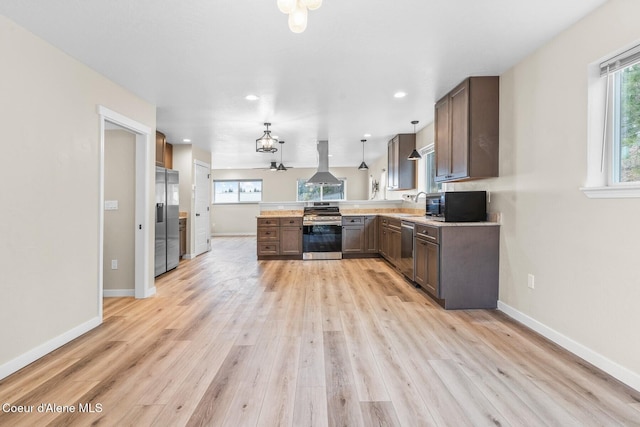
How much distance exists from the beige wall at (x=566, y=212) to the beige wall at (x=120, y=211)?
4.19 meters

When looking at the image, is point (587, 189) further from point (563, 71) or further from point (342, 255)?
point (342, 255)

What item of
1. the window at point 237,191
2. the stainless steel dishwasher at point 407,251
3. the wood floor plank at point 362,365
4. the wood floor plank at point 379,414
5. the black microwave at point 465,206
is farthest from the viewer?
the window at point 237,191

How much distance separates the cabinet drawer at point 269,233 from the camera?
5.95m

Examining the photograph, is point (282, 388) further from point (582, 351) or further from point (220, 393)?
point (582, 351)

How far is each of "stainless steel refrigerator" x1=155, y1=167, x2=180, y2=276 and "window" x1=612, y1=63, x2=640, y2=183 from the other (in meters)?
5.09

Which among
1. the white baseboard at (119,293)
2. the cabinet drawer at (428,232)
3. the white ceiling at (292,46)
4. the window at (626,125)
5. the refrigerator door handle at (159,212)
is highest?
the white ceiling at (292,46)

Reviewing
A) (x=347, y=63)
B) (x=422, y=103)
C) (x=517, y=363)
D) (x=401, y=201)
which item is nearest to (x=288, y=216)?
(x=401, y=201)

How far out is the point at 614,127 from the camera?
6.80 feet

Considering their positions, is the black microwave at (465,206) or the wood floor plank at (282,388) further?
the black microwave at (465,206)

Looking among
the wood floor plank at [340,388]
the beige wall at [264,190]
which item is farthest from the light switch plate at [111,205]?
the beige wall at [264,190]

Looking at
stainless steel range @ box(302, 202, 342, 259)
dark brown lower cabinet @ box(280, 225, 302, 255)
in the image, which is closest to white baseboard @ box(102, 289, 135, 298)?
dark brown lower cabinet @ box(280, 225, 302, 255)

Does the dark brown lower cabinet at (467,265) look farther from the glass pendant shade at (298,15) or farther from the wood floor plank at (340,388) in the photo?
the glass pendant shade at (298,15)

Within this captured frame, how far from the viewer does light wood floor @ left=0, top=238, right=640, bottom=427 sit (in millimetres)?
1596

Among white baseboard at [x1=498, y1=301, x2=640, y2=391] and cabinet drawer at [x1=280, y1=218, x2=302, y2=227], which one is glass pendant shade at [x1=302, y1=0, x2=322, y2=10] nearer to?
white baseboard at [x1=498, y1=301, x2=640, y2=391]
